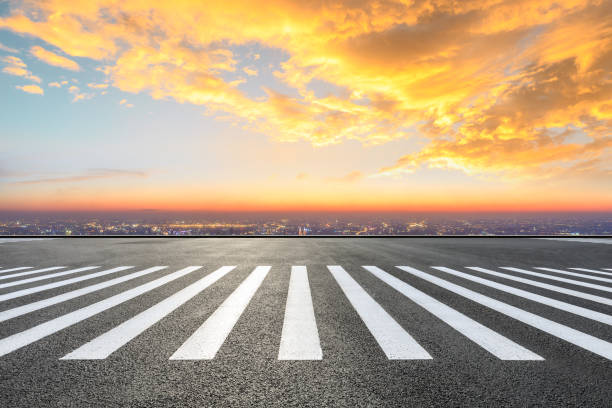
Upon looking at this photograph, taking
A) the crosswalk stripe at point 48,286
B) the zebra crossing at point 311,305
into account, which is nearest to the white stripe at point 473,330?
the zebra crossing at point 311,305

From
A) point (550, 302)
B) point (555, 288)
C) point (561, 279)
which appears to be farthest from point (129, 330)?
point (561, 279)

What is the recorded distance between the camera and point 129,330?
165 inches

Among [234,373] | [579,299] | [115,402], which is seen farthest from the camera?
[579,299]

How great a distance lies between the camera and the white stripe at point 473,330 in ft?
11.5

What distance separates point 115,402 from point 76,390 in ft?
1.47

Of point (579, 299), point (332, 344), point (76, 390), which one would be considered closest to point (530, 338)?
point (332, 344)

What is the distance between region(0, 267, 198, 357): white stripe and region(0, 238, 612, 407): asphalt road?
0.02m

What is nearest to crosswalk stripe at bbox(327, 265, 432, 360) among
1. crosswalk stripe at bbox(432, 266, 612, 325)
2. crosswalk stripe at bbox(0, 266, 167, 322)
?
crosswalk stripe at bbox(432, 266, 612, 325)

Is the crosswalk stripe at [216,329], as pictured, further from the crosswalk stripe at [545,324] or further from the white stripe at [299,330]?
the crosswalk stripe at [545,324]

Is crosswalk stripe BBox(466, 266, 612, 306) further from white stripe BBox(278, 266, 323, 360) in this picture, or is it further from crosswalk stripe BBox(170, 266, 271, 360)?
crosswalk stripe BBox(170, 266, 271, 360)

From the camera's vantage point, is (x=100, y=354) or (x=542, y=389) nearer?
(x=542, y=389)

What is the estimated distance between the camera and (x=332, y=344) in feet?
12.2

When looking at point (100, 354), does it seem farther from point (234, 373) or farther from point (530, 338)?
point (530, 338)

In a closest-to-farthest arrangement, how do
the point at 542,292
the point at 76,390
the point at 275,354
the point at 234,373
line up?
the point at 76,390 < the point at 234,373 < the point at 275,354 < the point at 542,292
